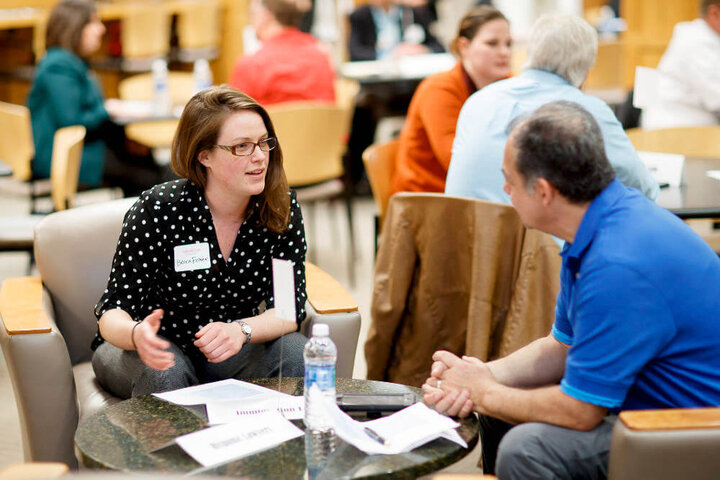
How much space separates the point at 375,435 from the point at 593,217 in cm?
58

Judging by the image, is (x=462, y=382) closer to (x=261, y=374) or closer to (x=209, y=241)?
(x=261, y=374)

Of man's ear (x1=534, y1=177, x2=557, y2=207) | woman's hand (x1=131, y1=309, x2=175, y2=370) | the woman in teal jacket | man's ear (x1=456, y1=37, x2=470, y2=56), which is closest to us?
man's ear (x1=534, y1=177, x2=557, y2=207)

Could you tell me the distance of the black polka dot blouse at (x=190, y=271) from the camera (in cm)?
221

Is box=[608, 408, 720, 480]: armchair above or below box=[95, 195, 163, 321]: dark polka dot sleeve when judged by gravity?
below

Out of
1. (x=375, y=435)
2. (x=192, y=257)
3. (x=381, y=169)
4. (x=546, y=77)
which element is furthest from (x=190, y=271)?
(x=381, y=169)

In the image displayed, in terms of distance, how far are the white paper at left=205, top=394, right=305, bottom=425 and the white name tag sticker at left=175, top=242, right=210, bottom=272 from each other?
1.46ft

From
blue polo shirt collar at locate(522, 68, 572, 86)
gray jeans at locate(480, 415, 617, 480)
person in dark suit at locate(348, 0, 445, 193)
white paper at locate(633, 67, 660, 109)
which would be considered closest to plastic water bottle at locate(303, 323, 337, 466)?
gray jeans at locate(480, 415, 617, 480)

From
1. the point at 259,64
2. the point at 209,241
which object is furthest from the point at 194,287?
the point at 259,64

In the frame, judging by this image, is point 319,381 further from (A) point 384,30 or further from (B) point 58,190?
(A) point 384,30

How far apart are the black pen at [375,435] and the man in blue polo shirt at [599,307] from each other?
17cm

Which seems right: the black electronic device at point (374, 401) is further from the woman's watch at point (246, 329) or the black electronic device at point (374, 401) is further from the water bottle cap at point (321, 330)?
the woman's watch at point (246, 329)

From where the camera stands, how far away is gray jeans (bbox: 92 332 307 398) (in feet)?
7.14

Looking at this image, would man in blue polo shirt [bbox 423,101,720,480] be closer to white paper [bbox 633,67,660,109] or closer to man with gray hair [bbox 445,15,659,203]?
man with gray hair [bbox 445,15,659,203]

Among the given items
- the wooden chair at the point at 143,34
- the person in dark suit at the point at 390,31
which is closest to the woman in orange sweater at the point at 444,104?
the person in dark suit at the point at 390,31
